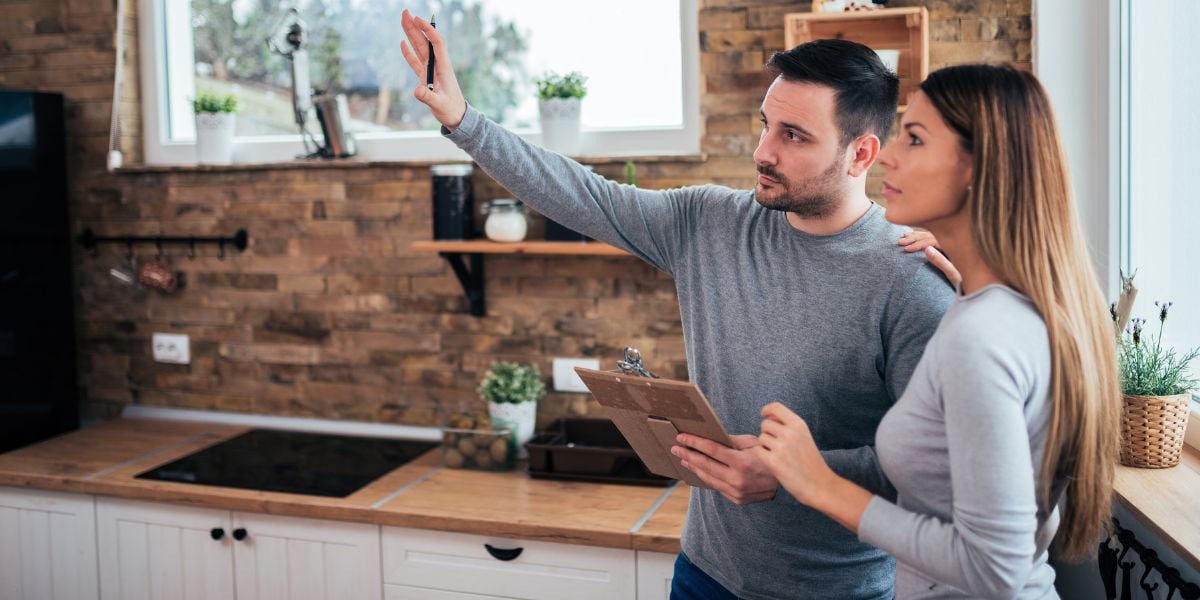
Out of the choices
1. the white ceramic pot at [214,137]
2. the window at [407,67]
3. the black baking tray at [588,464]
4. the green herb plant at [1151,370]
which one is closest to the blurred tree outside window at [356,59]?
the window at [407,67]

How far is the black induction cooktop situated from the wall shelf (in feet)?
1.49

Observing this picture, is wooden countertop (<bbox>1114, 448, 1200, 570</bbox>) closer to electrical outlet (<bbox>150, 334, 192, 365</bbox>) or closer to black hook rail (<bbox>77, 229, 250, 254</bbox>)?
black hook rail (<bbox>77, 229, 250, 254</bbox>)

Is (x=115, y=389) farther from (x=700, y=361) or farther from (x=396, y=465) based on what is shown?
(x=700, y=361)

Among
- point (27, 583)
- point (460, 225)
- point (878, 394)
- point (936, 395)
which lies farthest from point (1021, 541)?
point (27, 583)

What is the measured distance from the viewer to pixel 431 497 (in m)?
2.56

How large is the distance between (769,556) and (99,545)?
1945 millimetres

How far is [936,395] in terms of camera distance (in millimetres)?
1204

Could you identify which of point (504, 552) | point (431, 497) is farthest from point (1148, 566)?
point (431, 497)

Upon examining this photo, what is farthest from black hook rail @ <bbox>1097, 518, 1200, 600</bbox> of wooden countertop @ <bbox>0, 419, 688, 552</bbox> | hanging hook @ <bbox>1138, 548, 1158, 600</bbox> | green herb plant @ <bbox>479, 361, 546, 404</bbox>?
green herb plant @ <bbox>479, 361, 546, 404</bbox>

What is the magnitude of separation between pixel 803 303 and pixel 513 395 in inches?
51.7

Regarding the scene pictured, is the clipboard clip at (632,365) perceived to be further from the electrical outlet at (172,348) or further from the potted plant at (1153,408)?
the electrical outlet at (172,348)

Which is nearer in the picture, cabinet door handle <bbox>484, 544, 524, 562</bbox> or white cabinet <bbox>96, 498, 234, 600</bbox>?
cabinet door handle <bbox>484, 544, 524, 562</bbox>

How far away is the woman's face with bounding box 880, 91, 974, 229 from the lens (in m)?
1.25

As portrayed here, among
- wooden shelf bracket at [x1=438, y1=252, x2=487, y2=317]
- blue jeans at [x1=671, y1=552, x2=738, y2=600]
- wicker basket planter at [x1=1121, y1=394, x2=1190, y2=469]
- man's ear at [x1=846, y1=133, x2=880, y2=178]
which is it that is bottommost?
blue jeans at [x1=671, y1=552, x2=738, y2=600]
